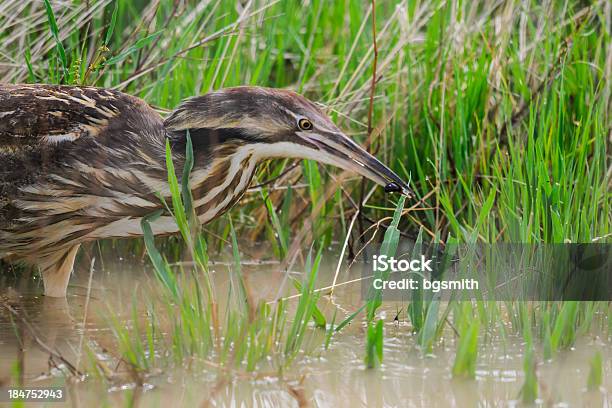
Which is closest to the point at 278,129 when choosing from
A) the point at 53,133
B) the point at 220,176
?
the point at 220,176

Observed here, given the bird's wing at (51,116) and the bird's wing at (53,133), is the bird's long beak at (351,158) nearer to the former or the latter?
the bird's wing at (53,133)

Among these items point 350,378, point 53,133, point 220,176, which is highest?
point 53,133

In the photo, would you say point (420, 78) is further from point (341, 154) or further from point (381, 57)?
point (341, 154)

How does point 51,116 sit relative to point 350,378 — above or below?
above

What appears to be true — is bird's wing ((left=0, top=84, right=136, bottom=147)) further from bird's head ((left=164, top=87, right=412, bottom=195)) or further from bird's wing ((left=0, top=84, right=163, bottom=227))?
bird's head ((left=164, top=87, right=412, bottom=195))

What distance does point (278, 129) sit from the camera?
12.2 ft

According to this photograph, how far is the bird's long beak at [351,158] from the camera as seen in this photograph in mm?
3676

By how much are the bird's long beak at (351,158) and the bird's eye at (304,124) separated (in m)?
0.02

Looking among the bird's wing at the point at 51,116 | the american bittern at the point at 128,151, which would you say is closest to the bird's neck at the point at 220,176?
the american bittern at the point at 128,151

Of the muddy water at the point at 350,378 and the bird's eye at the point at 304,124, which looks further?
the bird's eye at the point at 304,124

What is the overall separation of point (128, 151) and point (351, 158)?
2.59 feet

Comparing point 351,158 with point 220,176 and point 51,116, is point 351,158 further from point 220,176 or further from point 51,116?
point 51,116

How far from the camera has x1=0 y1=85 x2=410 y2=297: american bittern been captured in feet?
12.2

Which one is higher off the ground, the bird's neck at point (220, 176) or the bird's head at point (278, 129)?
the bird's head at point (278, 129)
